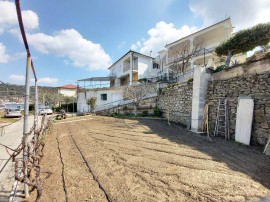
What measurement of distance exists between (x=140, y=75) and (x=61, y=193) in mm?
25573

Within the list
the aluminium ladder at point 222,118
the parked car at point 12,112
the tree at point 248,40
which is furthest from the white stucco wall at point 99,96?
the aluminium ladder at point 222,118

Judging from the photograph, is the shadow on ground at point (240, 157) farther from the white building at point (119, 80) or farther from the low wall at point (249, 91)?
the white building at point (119, 80)

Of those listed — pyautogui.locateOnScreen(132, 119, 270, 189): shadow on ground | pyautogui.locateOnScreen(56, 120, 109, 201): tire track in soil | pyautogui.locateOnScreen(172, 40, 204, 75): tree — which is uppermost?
pyautogui.locateOnScreen(172, 40, 204, 75): tree

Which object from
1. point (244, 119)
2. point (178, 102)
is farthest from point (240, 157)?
point (178, 102)

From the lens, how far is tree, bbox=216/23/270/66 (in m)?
9.50

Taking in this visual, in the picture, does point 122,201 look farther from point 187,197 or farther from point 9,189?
point 9,189

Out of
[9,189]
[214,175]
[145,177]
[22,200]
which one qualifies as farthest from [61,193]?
[214,175]

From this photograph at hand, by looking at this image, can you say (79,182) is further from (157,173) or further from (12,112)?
(12,112)

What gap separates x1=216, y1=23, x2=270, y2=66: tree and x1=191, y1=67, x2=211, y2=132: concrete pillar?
226 cm

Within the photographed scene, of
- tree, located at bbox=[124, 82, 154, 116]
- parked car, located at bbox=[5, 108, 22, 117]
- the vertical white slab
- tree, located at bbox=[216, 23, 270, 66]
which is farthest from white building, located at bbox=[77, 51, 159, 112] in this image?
the vertical white slab

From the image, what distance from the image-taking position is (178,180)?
3.69m

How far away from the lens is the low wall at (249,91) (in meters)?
6.05

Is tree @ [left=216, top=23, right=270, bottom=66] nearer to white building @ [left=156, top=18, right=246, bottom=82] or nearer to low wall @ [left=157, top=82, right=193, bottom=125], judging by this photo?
low wall @ [left=157, top=82, right=193, bottom=125]

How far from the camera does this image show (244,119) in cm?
666
